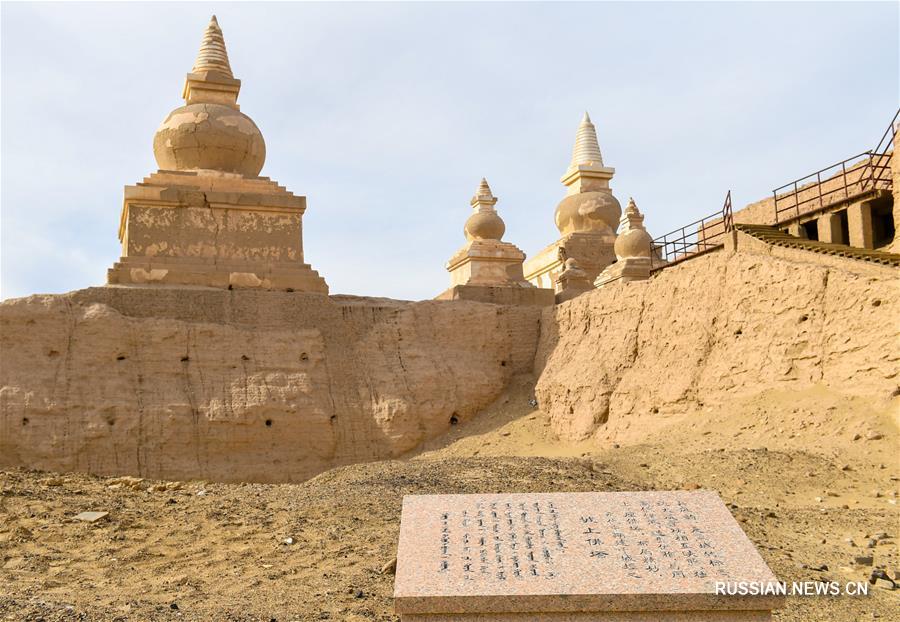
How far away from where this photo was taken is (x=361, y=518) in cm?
1015

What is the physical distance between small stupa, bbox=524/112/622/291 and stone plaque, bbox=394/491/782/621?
75.5 ft

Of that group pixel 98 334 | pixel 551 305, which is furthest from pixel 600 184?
pixel 98 334

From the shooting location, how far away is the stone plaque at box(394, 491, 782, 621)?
565cm

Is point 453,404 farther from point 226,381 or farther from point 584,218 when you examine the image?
point 584,218

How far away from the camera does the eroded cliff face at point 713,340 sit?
536 inches

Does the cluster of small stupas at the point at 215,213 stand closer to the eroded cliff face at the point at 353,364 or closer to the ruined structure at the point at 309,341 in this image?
the ruined structure at the point at 309,341

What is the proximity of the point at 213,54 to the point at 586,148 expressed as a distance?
15425 millimetres

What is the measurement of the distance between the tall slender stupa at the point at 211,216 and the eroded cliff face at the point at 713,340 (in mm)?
5080

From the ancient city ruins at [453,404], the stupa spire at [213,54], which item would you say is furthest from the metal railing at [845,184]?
the stupa spire at [213,54]

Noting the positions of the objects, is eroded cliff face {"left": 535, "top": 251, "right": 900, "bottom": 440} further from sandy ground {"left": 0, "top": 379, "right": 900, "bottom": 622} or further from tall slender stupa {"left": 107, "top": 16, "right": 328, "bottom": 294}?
tall slender stupa {"left": 107, "top": 16, "right": 328, "bottom": 294}

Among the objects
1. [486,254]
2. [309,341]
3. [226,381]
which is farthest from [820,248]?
[486,254]

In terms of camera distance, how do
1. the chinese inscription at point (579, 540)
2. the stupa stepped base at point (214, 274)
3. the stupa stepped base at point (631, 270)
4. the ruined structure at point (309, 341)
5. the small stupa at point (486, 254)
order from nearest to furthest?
the chinese inscription at point (579, 540) → the ruined structure at point (309, 341) → the stupa stepped base at point (214, 274) → the stupa stepped base at point (631, 270) → the small stupa at point (486, 254)

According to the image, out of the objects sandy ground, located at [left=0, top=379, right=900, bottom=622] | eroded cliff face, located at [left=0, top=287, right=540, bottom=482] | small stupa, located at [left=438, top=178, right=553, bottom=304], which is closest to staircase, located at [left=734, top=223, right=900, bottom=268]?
sandy ground, located at [left=0, top=379, right=900, bottom=622]

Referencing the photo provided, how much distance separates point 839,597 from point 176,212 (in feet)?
48.3
